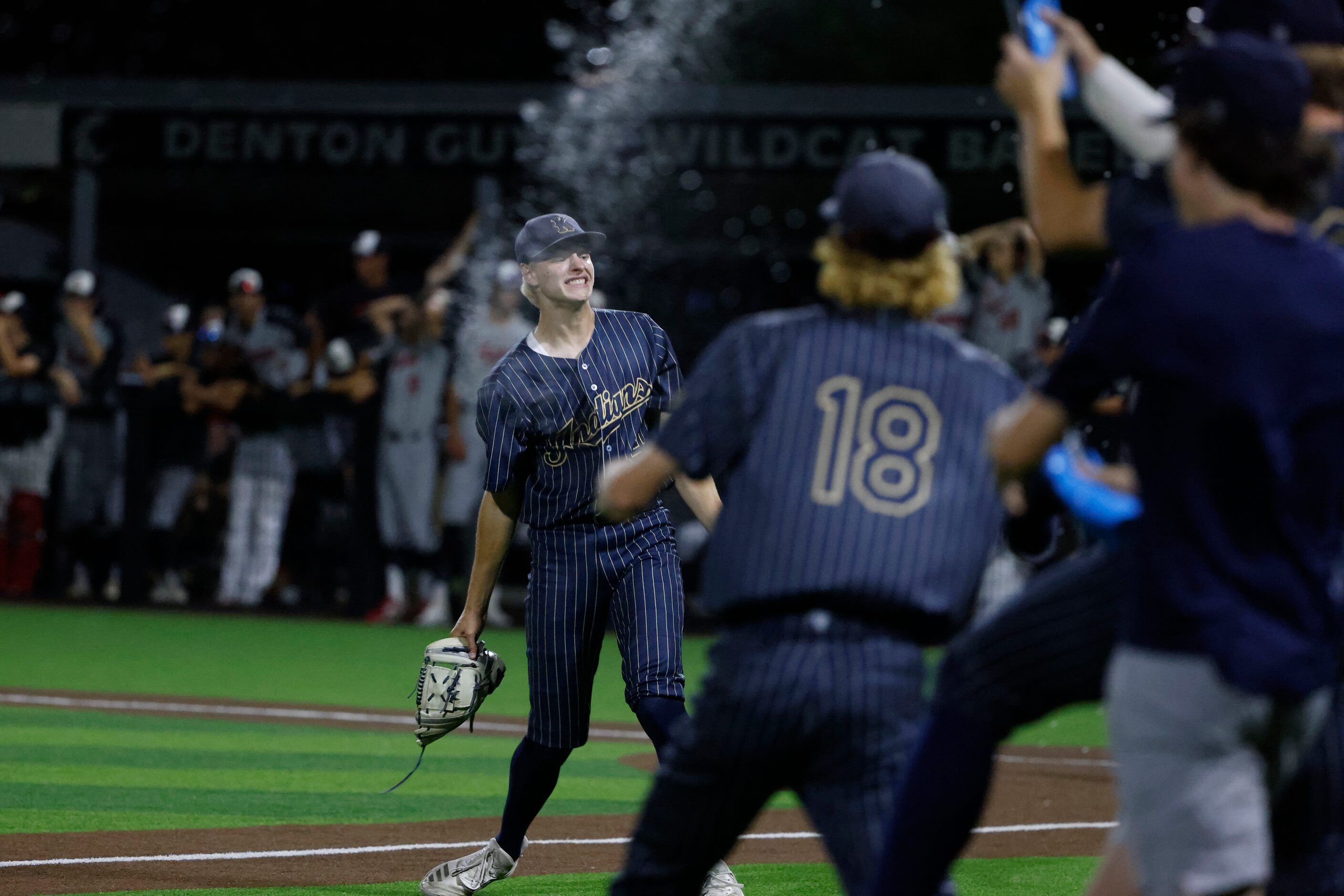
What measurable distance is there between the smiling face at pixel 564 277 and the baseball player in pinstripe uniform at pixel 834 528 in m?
2.51

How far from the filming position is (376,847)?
6.61m

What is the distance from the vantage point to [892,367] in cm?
352

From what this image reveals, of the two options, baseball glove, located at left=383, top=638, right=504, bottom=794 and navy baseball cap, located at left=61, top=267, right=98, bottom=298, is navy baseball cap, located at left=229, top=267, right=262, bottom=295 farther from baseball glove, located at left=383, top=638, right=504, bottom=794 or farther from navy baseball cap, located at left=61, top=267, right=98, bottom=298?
baseball glove, located at left=383, top=638, right=504, bottom=794

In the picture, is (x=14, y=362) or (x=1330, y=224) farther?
(x=14, y=362)

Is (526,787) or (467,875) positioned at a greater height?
(526,787)

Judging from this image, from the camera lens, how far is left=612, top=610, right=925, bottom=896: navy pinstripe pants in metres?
3.43

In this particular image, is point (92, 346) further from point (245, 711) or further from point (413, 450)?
point (245, 711)

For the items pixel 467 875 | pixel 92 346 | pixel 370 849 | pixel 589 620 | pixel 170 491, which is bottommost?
pixel 370 849

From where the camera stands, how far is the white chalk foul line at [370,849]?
6.12m

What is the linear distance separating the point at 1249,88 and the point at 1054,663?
3.34 ft

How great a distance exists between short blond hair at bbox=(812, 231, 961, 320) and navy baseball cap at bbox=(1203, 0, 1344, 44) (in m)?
0.71

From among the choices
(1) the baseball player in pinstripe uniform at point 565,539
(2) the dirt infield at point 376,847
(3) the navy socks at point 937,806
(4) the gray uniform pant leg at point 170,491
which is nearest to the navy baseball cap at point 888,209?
(3) the navy socks at point 937,806

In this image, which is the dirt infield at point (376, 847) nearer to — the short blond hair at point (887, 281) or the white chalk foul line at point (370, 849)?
the white chalk foul line at point (370, 849)

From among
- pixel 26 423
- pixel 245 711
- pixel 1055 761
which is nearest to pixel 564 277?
pixel 1055 761
